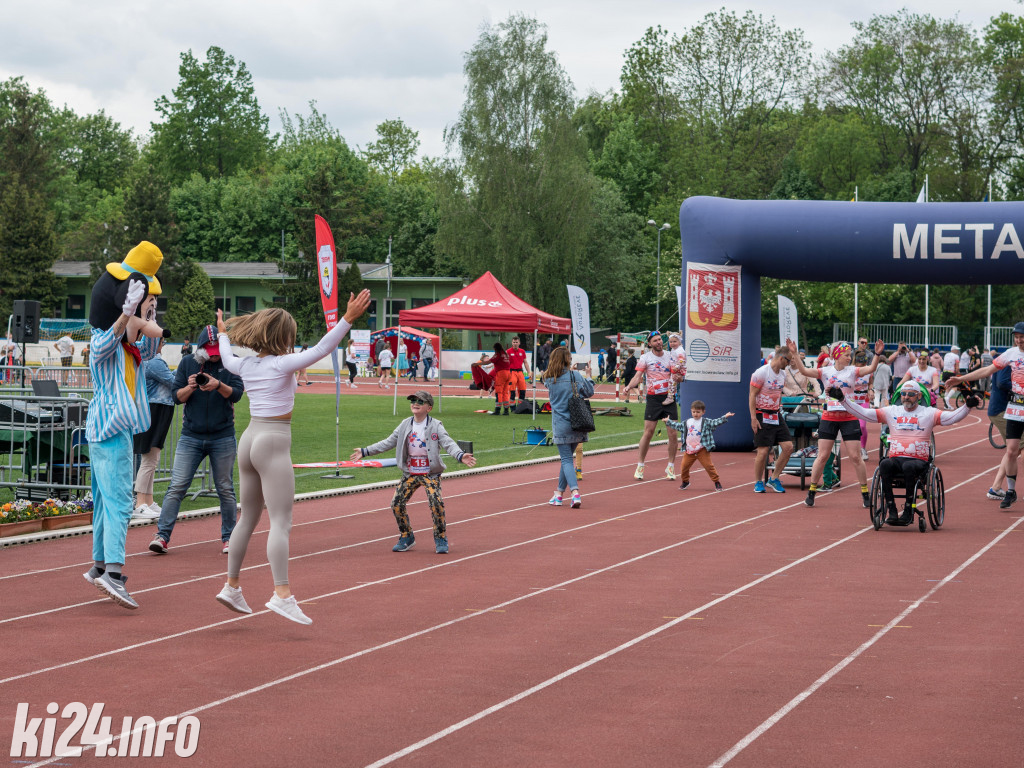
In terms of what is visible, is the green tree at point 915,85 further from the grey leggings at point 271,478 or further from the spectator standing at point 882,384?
the grey leggings at point 271,478

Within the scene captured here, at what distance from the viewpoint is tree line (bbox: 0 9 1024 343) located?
2291 inches

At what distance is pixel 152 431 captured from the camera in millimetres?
12406

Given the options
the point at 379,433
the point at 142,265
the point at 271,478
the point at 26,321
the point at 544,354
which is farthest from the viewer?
the point at 544,354

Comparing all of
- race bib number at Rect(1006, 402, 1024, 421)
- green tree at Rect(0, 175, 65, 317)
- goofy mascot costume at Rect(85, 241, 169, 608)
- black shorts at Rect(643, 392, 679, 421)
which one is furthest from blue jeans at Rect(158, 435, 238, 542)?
green tree at Rect(0, 175, 65, 317)

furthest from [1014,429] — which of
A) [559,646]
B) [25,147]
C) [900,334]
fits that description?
[25,147]

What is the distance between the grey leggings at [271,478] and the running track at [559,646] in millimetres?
565

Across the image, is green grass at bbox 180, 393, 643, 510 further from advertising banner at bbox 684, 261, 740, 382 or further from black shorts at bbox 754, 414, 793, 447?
black shorts at bbox 754, 414, 793, 447

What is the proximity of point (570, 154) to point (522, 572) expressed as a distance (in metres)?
49.9

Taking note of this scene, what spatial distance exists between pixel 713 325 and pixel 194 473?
11.9 meters

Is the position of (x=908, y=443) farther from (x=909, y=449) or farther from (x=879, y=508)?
(x=879, y=508)

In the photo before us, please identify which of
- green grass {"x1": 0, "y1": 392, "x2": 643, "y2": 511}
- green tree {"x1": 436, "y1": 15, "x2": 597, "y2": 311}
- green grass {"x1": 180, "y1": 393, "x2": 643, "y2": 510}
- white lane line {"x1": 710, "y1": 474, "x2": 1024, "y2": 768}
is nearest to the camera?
white lane line {"x1": 710, "y1": 474, "x2": 1024, "y2": 768}

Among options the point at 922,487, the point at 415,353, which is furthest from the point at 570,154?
the point at 922,487

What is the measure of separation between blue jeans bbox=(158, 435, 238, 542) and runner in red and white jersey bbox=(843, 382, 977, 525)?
647 centimetres

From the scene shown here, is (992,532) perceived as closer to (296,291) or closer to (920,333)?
(920,333)
